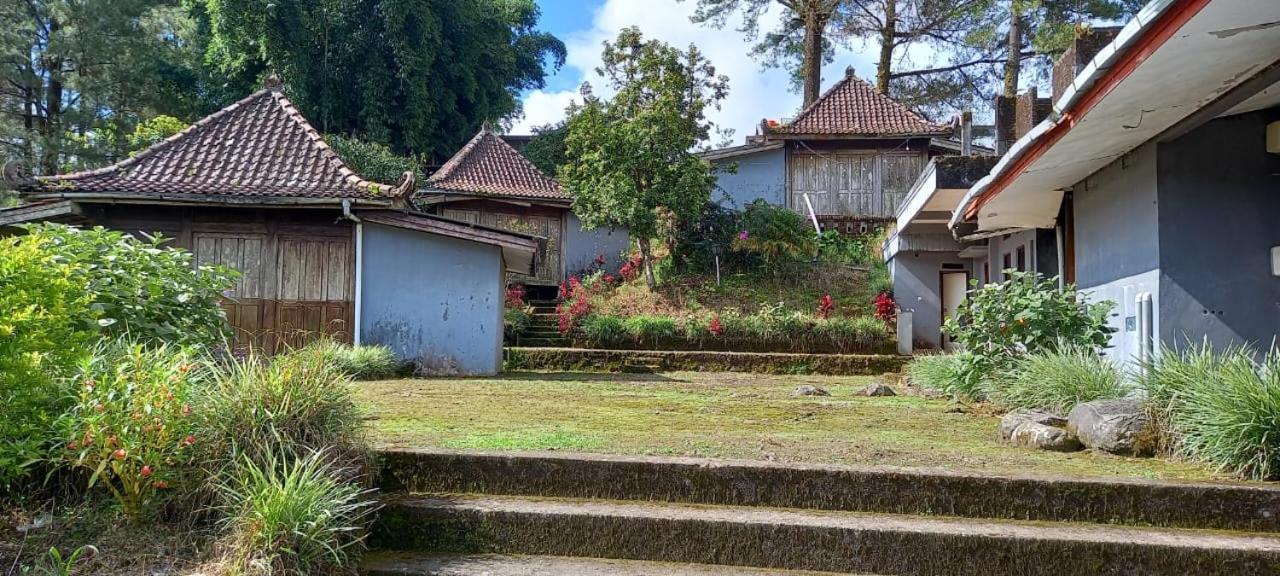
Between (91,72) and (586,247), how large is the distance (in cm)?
1717

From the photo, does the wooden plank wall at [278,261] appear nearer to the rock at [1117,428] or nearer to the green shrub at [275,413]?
the green shrub at [275,413]

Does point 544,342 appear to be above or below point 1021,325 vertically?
below

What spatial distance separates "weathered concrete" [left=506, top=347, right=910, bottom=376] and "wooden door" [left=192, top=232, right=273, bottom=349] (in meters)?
3.76

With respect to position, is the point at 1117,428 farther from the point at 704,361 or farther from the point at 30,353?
the point at 704,361

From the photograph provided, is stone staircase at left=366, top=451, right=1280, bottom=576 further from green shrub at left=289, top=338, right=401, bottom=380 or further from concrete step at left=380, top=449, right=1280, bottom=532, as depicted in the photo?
green shrub at left=289, top=338, right=401, bottom=380

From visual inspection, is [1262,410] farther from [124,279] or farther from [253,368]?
[124,279]

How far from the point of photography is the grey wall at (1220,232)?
5.54m

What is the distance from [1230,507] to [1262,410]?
610 mm

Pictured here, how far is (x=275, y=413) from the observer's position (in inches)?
153

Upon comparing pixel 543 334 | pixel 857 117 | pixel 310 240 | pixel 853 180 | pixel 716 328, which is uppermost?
pixel 857 117

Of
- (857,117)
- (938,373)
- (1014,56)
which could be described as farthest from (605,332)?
(1014,56)

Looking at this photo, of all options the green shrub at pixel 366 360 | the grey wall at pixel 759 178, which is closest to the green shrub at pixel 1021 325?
the green shrub at pixel 366 360

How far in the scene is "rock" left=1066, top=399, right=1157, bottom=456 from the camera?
4871 mm

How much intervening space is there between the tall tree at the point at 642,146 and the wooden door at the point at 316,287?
6.36m
